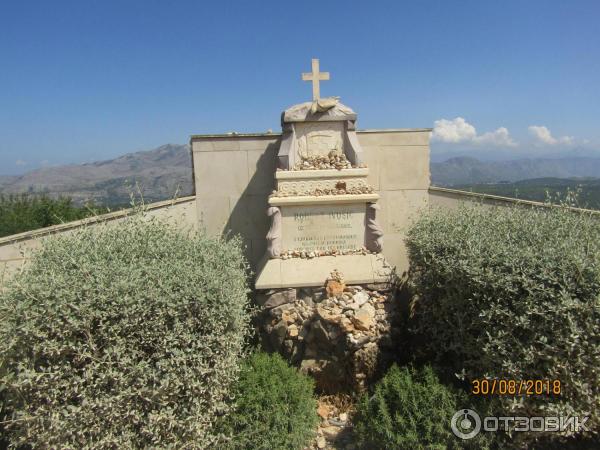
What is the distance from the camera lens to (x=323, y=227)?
5.95 m

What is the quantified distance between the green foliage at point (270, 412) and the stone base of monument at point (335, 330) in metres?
0.99

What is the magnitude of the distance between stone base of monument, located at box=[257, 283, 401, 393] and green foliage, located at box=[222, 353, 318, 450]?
0.99 metres

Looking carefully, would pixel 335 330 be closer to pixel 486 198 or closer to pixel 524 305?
pixel 524 305

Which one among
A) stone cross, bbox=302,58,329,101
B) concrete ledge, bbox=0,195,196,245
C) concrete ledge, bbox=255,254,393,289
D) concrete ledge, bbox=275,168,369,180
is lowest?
concrete ledge, bbox=255,254,393,289

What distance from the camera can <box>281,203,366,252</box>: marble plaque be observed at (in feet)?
19.3

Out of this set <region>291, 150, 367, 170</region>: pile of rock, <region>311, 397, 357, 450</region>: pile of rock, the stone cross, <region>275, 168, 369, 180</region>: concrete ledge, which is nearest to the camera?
<region>311, 397, 357, 450</region>: pile of rock

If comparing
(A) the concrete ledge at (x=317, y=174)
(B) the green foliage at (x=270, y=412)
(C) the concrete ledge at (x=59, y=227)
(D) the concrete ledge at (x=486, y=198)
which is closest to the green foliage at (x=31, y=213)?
(C) the concrete ledge at (x=59, y=227)

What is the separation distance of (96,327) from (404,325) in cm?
390

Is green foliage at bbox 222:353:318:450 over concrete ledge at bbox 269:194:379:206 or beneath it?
beneath

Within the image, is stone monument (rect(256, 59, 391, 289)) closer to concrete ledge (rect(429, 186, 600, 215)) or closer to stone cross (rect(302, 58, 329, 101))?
stone cross (rect(302, 58, 329, 101))

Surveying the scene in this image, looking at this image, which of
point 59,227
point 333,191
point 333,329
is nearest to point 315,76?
point 333,191

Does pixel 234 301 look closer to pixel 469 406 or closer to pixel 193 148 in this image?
pixel 469 406
